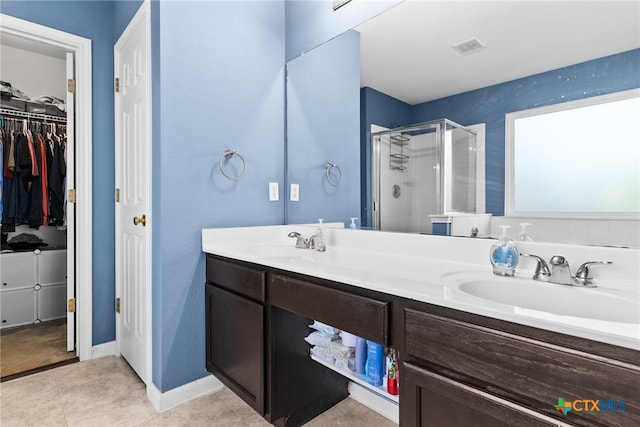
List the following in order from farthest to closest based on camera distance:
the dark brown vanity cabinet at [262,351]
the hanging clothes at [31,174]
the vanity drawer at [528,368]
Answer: the hanging clothes at [31,174] < the dark brown vanity cabinet at [262,351] < the vanity drawer at [528,368]

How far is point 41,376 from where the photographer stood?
2068mm

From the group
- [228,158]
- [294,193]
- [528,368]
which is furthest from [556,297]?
[228,158]

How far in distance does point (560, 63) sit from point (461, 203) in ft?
1.83

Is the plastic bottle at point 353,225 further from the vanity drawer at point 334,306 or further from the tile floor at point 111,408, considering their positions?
the tile floor at point 111,408

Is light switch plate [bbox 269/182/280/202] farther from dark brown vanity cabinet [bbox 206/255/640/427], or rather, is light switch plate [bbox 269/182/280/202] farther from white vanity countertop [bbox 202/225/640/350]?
dark brown vanity cabinet [bbox 206/255/640/427]

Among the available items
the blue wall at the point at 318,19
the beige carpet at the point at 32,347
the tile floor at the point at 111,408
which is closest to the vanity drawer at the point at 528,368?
Result: the tile floor at the point at 111,408

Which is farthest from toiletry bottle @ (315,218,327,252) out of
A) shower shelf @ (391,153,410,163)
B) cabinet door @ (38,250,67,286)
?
cabinet door @ (38,250,67,286)

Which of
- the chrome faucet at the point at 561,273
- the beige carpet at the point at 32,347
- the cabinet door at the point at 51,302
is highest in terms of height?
the chrome faucet at the point at 561,273

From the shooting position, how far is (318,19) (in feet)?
6.56

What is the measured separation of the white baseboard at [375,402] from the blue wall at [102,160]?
169 cm

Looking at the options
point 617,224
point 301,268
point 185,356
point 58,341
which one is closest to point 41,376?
point 58,341

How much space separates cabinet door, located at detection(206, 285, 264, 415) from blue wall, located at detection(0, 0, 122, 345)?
1017 mm

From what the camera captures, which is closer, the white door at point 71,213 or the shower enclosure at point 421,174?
the shower enclosure at point 421,174

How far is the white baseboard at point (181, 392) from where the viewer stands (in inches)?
69.1
